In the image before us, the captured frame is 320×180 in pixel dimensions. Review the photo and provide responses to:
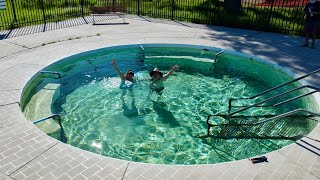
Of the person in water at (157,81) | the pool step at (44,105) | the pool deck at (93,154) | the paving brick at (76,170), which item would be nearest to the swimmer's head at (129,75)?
the person in water at (157,81)

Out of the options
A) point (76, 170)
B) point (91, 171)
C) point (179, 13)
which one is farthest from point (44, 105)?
point (179, 13)

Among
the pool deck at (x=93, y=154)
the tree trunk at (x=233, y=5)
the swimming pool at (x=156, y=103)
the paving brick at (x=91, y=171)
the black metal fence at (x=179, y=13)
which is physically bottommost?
the swimming pool at (x=156, y=103)

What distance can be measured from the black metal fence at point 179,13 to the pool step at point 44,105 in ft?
21.8

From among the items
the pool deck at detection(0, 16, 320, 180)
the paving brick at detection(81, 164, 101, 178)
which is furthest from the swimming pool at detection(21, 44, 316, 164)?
the paving brick at detection(81, 164, 101, 178)

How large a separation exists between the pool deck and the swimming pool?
1.64ft

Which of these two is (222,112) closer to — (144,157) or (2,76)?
(144,157)

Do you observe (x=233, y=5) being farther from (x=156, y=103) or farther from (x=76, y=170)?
(x=76, y=170)

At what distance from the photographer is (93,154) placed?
5141 millimetres

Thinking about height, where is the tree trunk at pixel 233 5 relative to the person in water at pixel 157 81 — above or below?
above

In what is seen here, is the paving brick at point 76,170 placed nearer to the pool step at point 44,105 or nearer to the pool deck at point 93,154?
the pool deck at point 93,154

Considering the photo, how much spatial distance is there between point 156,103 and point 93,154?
3394mm

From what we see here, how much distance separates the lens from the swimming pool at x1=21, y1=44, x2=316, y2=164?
630cm

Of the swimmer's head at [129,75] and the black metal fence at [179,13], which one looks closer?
the swimmer's head at [129,75]

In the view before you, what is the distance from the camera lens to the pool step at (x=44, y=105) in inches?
267
